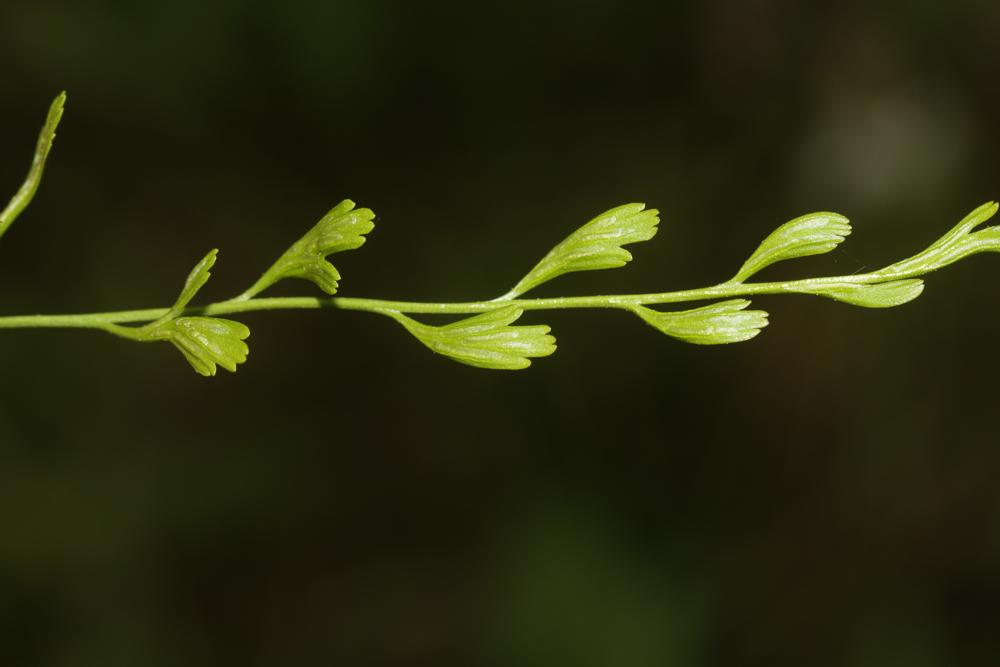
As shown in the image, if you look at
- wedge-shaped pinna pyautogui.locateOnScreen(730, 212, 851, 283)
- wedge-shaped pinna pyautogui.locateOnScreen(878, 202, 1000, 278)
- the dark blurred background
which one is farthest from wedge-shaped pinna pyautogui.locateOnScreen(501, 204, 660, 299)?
the dark blurred background

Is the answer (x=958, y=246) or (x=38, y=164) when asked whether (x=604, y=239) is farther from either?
(x=38, y=164)

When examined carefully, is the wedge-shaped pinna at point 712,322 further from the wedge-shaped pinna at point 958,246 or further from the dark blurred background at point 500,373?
the dark blurred background at point 500,373

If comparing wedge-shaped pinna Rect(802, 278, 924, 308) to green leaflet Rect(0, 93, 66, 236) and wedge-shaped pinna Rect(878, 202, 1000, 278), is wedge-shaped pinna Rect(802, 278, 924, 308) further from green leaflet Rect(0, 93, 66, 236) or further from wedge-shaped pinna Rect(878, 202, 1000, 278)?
green leaflet Rect(0, 93, 66, 236)

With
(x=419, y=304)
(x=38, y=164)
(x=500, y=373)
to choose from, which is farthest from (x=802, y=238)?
(x=500, y=373)

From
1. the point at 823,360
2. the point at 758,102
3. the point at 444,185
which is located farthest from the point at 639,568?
the point at 758,102

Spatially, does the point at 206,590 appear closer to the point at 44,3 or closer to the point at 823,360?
the point at 44,3

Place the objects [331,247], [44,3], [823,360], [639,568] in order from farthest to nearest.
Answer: [823,360] → [639,568] → [44,3] → [331,247]
